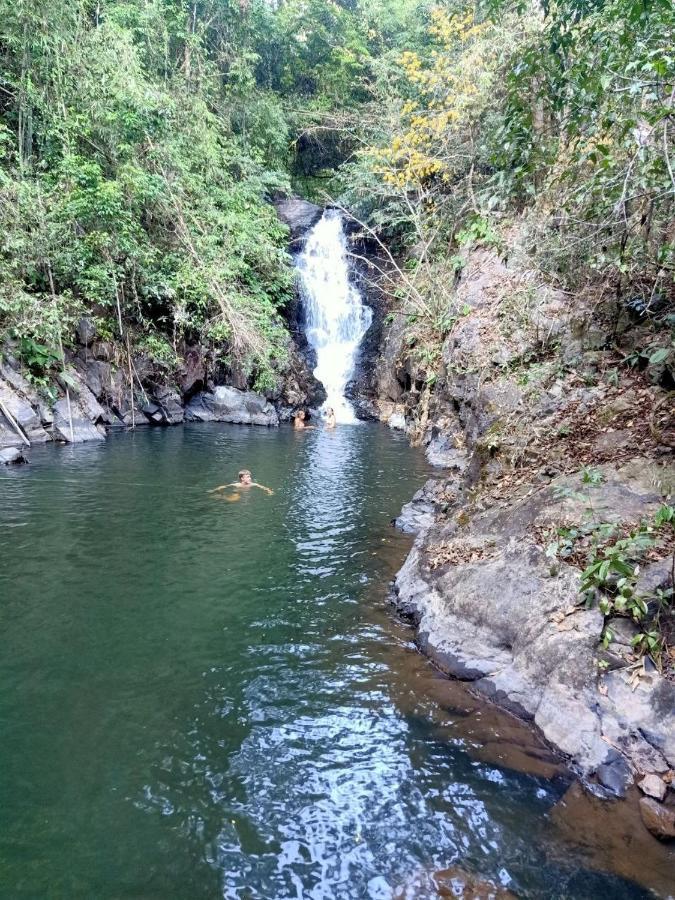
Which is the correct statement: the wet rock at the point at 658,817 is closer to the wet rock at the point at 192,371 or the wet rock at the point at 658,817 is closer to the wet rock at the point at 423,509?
the wet rock at the point at 423,509

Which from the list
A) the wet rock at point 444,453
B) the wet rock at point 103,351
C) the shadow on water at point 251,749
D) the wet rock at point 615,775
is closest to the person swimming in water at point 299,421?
the wet rock at point 444,453

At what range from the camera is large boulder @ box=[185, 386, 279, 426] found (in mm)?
19844

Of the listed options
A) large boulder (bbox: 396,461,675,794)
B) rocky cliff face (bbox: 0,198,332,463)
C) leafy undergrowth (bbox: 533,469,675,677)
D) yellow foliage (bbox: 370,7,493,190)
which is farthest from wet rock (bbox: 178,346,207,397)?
leafy undergrowth (bbox: 533,469,675,677)

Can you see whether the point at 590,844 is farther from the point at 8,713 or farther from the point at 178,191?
the point at 178,191

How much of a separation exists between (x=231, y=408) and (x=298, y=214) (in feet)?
38.9

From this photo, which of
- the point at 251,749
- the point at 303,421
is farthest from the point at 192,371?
the point at 251,749

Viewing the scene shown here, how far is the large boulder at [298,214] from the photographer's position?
25781mm

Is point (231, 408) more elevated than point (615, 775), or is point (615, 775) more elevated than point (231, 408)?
point (231, 408)

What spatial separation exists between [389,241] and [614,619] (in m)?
24.9

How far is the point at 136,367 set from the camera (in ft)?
57.7

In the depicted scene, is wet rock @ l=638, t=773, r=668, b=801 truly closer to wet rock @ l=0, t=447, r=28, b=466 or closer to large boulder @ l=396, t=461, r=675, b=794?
large boulder @ l=396, t=461, r=675, b=794

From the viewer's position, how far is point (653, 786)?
3340mm

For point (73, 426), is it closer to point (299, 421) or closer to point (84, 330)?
point (84, 330)

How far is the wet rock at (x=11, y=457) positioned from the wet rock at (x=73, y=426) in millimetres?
2496
